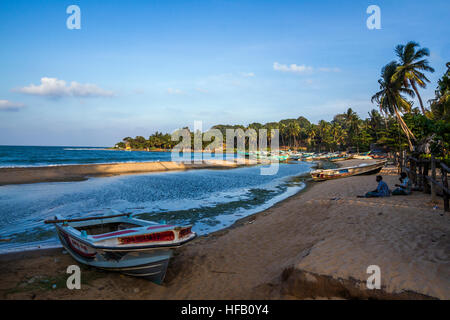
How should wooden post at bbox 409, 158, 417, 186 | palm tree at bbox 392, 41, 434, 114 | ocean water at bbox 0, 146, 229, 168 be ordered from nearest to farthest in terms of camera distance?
wooden post at bbox 409, 158, 417, 186 < palm tree at bbox 392, 41, 434, 114 < ocean water at bbox 0, 146, 229, 168

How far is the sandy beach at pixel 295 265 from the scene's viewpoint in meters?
4.83

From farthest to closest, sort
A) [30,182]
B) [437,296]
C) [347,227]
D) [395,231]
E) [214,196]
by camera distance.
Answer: [30,182] < [214,196] < [347,227] < [395,231] < [437,296]

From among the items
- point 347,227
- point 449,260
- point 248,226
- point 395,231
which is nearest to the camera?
point 449,260

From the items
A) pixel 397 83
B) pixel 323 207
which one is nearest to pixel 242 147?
pixel 397 83

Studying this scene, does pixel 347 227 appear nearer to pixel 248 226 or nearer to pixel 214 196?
pixel 248 226

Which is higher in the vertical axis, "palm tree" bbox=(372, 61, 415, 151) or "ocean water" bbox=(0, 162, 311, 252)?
"palm tree" bbox=(372, 61, 415, 151)

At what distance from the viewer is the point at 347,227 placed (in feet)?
27.3

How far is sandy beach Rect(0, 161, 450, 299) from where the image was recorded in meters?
4.83

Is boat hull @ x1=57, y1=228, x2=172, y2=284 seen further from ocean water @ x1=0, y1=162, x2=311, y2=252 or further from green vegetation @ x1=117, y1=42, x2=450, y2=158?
green vegetation @ x1=117, y1=42, x2=450, y2=158

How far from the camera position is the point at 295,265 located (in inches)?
214

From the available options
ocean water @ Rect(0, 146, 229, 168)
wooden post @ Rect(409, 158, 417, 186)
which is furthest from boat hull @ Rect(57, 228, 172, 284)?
ocean water @ Rect(0, 146, 229, 168)

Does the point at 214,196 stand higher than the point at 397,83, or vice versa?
the point at 397,83

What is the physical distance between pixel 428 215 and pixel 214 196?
1323cm
